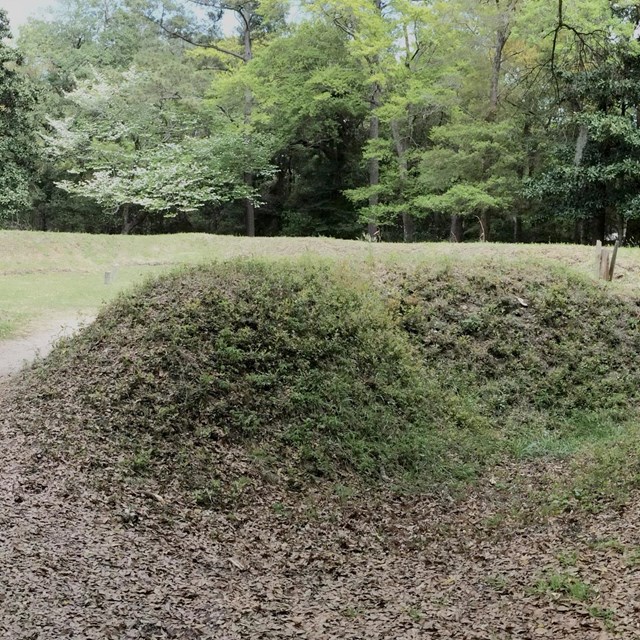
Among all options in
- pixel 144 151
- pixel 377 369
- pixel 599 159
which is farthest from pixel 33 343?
pixel 144 151

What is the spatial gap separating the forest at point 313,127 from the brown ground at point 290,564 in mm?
11404

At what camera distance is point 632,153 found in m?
16.4

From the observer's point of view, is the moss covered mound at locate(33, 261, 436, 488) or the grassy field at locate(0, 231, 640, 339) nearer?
the moss covered mound at locate(33, 261, 436, 488)

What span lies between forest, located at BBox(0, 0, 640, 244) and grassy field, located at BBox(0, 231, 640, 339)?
3.56 metres

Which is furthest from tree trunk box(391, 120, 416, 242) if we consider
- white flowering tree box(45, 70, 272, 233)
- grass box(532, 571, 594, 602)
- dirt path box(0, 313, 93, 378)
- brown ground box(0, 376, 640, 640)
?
grass box(532, 571, 594, 602)

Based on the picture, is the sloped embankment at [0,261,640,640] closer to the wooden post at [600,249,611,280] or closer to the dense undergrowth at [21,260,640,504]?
the dense undergrowth at [21,260,640,504]

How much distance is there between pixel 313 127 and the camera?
931 inches

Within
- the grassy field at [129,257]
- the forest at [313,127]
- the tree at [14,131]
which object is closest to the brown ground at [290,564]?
the grassy field at [129,257]

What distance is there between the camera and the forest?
57.3 feet

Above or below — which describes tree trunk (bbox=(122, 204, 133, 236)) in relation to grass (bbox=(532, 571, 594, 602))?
above

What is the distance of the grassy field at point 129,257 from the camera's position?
10.8 meters

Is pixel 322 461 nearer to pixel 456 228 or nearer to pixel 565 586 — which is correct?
pixel 565 586

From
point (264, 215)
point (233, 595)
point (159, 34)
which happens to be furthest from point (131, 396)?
point (159, 34)

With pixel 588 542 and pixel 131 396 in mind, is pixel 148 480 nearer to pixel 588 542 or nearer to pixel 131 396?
pixel 131 396
